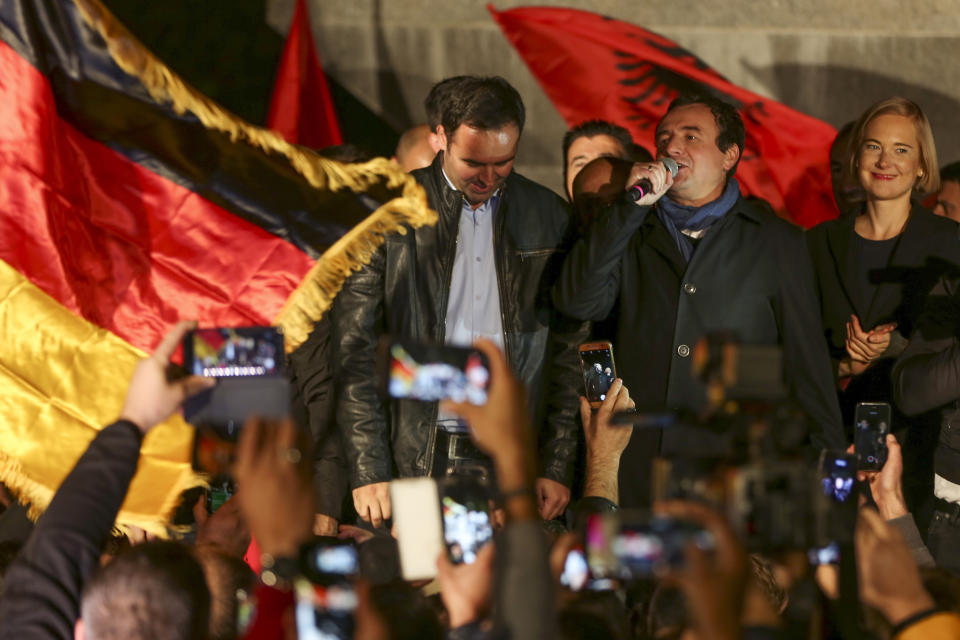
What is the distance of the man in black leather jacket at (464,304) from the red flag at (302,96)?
235cm

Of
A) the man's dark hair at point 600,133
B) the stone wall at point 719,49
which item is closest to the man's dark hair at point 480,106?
the man's dark hair at point 600,133

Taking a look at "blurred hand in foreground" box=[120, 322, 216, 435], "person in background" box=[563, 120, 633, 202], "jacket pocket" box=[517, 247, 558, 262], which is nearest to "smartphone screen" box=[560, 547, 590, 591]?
"blurred hand in foreground" box=[120, 322, 216, 435]

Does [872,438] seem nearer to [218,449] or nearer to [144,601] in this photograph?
[218,449]

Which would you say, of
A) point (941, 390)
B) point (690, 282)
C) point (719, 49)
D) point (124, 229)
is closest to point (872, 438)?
point (941, 390)

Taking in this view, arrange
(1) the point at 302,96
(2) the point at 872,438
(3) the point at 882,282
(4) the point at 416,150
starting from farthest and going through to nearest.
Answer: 1. (1) the point at 302,96
2. (4) the point at 416,150
3. (3) the point at 882,282
4. (2) the point at 872,438

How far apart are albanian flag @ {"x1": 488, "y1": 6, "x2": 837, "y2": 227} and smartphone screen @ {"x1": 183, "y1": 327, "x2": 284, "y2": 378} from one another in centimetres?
328

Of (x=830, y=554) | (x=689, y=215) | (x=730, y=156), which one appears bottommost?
(x=830, y=554)

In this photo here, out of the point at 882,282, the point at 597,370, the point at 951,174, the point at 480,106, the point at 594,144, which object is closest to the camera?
the point at 597,370

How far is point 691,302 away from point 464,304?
28.0 inches

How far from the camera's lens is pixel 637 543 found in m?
1.88

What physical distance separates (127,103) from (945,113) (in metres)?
4.67

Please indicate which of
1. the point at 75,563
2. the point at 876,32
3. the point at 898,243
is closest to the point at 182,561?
the point at 75,563

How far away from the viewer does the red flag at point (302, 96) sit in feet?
19.7

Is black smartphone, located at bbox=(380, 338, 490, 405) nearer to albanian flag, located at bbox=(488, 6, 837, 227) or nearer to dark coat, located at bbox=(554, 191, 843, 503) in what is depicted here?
dark coat, located at bbox=(554, 191, 843, 503)
